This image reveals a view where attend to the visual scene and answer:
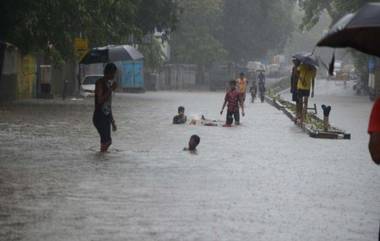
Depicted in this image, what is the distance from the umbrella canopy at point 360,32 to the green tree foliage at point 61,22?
2409 centimetres

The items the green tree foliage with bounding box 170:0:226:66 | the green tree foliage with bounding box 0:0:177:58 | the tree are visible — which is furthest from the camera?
the green tree foliage with bounding box 170:0:226:66

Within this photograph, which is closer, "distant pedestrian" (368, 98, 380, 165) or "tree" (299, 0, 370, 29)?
"distant pedestrian" (368, 98, 380, 165)

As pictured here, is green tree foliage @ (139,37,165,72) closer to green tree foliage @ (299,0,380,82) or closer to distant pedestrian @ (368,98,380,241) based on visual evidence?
green tree foliage @ (299,0,380,82)

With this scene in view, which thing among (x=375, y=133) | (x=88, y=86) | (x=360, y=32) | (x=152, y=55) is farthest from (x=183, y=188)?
(x=152, y=55)

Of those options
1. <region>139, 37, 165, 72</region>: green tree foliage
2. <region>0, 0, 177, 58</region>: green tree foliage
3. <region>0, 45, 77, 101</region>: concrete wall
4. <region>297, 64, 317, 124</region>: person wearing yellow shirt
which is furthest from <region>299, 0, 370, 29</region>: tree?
<region>297, 64, 317, 124</region>: person wearing yellow shirt

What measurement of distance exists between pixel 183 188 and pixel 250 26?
73.0 meters

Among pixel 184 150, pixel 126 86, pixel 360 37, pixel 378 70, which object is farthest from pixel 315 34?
pixel 360 37

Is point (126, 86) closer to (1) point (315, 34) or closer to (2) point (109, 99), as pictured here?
(2) point (109, 99)

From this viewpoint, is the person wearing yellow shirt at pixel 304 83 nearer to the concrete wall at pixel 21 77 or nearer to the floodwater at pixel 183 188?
the floodwater at pixel 183 188

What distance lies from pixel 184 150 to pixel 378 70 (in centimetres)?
3494

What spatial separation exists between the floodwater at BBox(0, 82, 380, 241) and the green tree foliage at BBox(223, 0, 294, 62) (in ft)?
206

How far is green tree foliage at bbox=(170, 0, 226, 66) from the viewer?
77.9 m

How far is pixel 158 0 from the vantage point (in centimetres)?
4900

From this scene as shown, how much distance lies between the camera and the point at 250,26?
8375 centimetres
